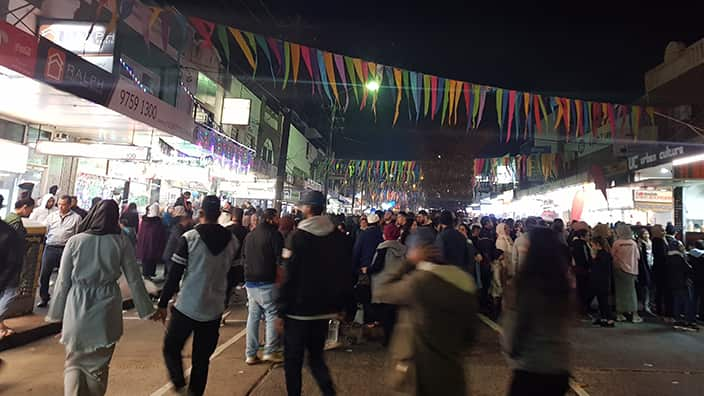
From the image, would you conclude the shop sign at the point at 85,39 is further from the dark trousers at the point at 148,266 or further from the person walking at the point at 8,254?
the person walking at the point at 8,254

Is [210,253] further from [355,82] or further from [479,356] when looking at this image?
[355,82]

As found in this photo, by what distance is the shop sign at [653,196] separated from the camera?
13.7 meters

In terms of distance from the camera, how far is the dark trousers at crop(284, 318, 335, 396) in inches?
131

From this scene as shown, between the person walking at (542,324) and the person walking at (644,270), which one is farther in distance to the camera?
the person walking at (644,270)

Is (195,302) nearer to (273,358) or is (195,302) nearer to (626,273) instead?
(273,358)

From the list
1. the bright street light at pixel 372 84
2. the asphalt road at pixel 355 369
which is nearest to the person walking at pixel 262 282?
the asphalt road at pixel 355 369

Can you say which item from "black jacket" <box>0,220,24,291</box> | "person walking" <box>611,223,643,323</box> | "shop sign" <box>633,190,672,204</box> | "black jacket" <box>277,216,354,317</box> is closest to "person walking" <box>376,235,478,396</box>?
"black jacket" <box>277,216,354,317</box>

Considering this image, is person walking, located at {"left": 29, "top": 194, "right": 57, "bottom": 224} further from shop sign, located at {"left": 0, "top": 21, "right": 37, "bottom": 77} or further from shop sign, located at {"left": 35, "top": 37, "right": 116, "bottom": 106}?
shop sign, located at {"left": 0, "top": 21, "right": 37, "bottom": 77}

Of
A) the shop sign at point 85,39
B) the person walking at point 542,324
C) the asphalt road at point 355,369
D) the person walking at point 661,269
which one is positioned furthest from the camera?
the shop sign at point 85,39

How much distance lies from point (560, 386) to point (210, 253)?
9.86 feet

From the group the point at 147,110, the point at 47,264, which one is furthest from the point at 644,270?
the point at 47,264

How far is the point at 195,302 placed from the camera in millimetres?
3365

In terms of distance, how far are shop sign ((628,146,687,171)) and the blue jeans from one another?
10625mm

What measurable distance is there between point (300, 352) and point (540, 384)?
1.95m
